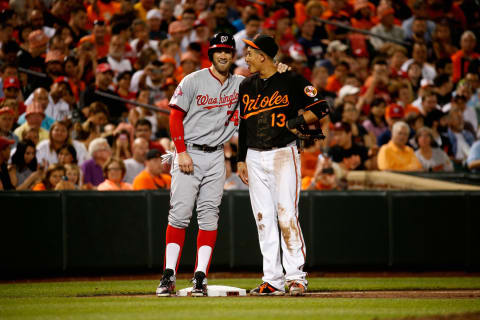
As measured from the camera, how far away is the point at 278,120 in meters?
6.59

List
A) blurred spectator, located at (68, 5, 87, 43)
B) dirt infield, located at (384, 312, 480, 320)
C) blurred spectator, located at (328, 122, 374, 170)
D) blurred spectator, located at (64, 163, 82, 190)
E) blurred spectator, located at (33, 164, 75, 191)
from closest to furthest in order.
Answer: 1. dirt infield, located at (384, 312, 480, 320)
2. blurred spectator, located at (33, 164, 75, 191)
3. blurred spectator, located at (64, 163, 82, 190)
4. blurred spectator, located at (328, 122, 374, 170)
5. blurred spectator, located at (68, 5, 87, 43)

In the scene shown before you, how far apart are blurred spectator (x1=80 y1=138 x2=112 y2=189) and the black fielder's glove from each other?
455 centimetres

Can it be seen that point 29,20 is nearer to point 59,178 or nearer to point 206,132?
point 59,178

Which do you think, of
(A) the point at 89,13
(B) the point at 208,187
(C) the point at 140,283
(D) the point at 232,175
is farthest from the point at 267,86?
(A) the point at 89,13

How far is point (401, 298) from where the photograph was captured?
6.78 m

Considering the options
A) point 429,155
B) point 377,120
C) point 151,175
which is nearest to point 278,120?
point 151,175

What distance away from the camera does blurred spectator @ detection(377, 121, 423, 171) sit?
11.6 meters

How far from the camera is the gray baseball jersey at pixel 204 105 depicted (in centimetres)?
662

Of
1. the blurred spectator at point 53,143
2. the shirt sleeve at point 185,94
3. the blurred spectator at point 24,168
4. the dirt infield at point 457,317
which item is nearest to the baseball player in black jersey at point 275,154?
the shirt sleeve at point 185,94

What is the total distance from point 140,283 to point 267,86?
3.08m

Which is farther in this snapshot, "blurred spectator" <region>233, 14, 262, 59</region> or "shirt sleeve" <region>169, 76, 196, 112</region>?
"blurred spectator" <region>233, 14, 262, 59</region>

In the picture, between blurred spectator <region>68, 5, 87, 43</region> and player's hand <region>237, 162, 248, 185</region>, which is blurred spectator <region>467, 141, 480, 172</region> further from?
blurred spectator <region>68, 5, 87, 43</region>

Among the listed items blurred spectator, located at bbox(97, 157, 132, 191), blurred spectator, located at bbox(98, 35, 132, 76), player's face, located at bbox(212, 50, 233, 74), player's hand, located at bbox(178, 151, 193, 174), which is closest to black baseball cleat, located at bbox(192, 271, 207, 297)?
player's hand, located at bbox(178, 151, 193, 174)

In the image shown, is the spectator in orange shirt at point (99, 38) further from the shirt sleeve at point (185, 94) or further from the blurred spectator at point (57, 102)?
the shirt sleeve at point (185, 94)
